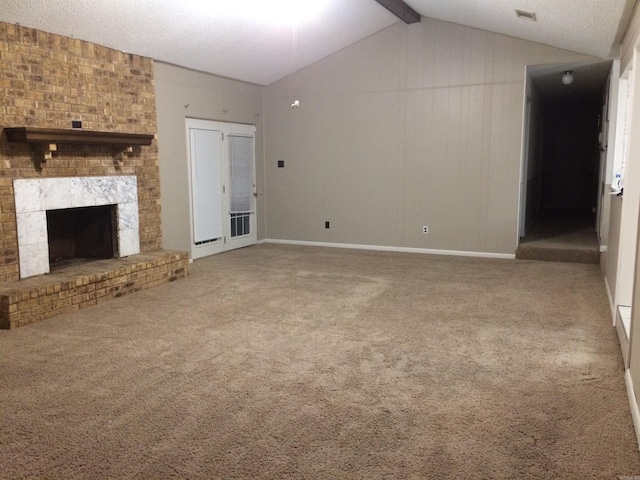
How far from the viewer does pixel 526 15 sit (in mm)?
5336

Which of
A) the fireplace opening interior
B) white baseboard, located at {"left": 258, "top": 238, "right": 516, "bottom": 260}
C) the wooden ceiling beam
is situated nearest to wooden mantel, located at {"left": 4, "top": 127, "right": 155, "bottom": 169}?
the fireplace opening interior

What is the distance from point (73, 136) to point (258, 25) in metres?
2.48

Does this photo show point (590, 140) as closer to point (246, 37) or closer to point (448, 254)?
point (448, 254)

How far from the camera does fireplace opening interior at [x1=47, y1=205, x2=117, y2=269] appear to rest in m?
5.60

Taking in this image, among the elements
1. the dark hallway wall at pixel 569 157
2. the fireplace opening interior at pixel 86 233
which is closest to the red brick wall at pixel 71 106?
the fireplace opening interior at pixel 86 233

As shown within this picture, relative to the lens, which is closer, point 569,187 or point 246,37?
point 246,37

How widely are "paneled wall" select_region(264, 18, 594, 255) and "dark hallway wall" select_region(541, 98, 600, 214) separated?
5074mm

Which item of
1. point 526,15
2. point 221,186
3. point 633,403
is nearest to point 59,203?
point 221,186

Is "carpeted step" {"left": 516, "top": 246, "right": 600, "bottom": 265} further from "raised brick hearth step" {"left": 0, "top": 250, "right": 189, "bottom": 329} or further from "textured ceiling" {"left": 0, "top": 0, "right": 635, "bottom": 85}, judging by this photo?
"raised brick hearth step" {"left": 0, "top": 250, "right": 189, "bottom": 329}

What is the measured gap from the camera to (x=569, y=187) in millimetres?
11836

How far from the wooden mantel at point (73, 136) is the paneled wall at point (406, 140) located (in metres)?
2.95

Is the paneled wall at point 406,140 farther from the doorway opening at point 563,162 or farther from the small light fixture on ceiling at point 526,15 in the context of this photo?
the small light fixture on ceiling at point 526,15

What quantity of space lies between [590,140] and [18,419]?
12.0 m

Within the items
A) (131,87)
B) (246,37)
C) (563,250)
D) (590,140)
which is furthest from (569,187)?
(131,87)
